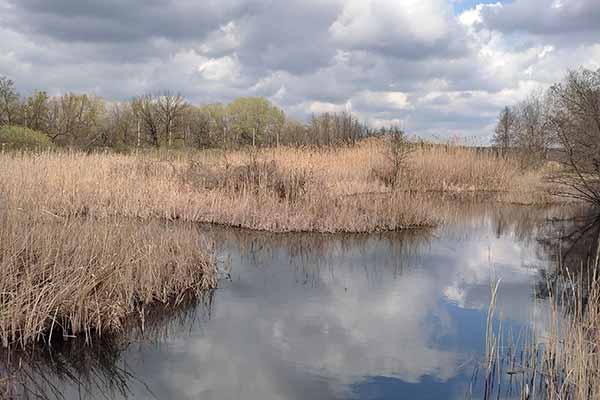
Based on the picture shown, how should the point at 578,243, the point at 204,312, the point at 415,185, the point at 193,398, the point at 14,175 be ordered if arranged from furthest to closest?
the point at 415,185 → the point at 578,243 → the point at 14,175 → the point at 204,312 → the point at 193,398

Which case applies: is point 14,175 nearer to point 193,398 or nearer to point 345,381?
point 193,398

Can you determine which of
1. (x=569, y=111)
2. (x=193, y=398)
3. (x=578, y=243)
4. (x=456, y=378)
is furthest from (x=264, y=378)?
(x=569, y=111)

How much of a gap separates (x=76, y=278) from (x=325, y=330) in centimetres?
215

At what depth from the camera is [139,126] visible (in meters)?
26.9

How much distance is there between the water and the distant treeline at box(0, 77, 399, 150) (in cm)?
870

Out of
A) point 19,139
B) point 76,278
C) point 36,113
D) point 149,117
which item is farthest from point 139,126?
point 76,278

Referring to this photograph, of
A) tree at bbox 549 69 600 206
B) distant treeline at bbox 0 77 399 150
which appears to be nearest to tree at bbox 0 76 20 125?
distant treeline at bbox 0 77 399 150

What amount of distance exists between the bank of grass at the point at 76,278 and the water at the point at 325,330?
0.27 metres

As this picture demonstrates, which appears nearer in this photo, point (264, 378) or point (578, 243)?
point (264, 378)

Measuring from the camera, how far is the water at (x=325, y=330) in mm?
3453

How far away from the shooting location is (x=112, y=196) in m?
9.10

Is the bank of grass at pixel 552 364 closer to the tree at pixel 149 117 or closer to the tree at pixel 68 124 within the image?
the tree at pixel 68 124

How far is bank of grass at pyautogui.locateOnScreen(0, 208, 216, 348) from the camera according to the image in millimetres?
3734

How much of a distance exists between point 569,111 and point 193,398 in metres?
11.3
